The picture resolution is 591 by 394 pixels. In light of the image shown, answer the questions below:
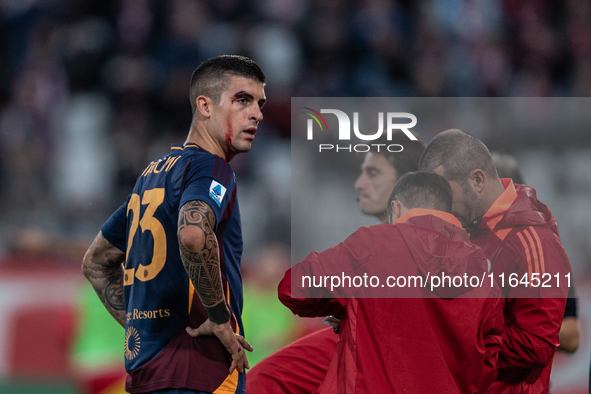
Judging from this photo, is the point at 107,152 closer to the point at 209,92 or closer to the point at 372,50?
the point at 372,50

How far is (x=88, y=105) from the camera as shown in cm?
839

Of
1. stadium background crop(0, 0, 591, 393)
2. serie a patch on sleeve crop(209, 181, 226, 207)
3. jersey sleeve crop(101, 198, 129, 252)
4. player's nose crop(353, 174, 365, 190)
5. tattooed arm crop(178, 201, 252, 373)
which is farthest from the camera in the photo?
stadium background crop(0, 0, 591, 393)

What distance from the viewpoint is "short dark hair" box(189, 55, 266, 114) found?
2994 millimetres

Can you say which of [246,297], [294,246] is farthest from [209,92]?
[246,297]

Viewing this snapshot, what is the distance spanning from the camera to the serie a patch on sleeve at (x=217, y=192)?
2611mm

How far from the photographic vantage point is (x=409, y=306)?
103 inches

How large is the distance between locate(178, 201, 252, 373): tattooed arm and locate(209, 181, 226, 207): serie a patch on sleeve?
0.06m

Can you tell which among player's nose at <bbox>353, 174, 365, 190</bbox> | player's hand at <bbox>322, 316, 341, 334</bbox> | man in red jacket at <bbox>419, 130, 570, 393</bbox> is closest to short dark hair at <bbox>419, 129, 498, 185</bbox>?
man in red jacket at <bbox>419, 130, 570, 393</bbox>

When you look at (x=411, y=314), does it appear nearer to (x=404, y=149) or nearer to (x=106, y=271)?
(x=404, y=149)

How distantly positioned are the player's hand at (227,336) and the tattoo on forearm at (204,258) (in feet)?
0.34

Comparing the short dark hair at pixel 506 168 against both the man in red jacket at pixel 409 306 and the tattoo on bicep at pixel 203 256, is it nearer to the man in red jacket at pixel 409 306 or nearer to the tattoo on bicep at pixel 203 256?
the man in red jacket at pixel 409 306

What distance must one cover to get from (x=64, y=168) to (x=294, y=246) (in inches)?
203

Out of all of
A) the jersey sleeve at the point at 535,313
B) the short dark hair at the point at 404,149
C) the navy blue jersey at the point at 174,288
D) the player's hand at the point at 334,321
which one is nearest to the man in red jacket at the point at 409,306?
the jersey sleeve at the point at 535,313

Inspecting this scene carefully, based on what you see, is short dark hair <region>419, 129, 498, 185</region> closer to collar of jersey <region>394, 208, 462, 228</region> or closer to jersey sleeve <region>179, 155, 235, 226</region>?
collar of jersey <region>394, 208, 462, 228</region>
